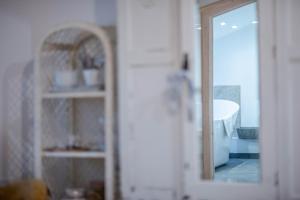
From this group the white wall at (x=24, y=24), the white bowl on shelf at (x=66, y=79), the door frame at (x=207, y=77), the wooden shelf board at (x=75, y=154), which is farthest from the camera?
the door frame at (x=207, y=77)

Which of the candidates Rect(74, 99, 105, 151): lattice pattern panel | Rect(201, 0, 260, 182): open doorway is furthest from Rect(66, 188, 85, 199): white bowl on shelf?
Rect(201, 0, 260, 182): open doorway

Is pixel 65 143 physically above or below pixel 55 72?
below

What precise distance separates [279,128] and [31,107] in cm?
160

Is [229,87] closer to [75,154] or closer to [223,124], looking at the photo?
[223,124]

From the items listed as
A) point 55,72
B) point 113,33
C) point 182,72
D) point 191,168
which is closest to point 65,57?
point 55,72

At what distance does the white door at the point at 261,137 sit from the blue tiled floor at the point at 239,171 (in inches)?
4.2

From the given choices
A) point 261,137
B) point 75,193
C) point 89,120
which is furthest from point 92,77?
point 261,137

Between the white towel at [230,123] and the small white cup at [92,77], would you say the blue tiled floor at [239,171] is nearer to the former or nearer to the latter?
the white towel at [230,123]

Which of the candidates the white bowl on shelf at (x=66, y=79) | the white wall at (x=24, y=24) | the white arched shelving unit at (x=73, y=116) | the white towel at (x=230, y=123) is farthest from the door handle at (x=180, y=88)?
the white towel at (x=230, y=123)

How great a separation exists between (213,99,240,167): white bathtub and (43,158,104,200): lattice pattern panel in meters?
1.07

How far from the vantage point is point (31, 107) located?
8.11 ft

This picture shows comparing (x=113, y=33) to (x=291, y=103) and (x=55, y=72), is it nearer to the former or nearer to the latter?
(x=55, y=72)

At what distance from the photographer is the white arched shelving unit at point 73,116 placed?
6.74 feet

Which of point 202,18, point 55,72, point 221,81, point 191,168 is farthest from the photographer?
point 221,81
